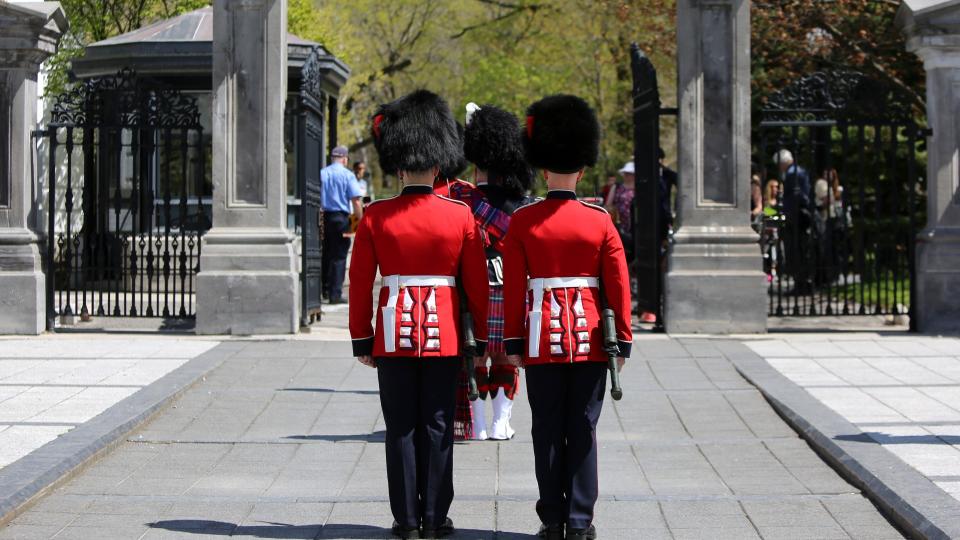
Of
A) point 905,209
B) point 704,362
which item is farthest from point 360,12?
point 704,362

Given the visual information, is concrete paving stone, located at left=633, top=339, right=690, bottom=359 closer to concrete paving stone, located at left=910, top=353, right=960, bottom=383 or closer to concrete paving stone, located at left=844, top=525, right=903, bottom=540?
concrete paving stone, located at left=910, top=353, right=960, bottom=383

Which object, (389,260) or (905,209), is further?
(905,209)

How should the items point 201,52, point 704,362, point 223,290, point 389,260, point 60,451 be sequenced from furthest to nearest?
point 201,52
point 223,290
point 704,362
point 60,451
point 389,260

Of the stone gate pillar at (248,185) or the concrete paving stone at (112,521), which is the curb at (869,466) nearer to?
the concrete paving stone at (112,521)

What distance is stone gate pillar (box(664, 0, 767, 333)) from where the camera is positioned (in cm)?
1383

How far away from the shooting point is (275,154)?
14039mm

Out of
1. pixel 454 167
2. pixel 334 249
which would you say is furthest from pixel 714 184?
pixel 454 167

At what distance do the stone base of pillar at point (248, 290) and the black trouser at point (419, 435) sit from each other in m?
7.41

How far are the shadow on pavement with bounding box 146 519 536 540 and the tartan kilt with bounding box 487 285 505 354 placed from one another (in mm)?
1741

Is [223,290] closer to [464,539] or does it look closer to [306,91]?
[306,91]

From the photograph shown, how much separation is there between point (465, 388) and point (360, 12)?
31050 mm

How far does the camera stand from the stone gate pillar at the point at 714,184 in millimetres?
13828

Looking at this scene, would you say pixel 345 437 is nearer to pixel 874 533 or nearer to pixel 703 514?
pixel 703 514

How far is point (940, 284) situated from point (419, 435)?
347 inches
